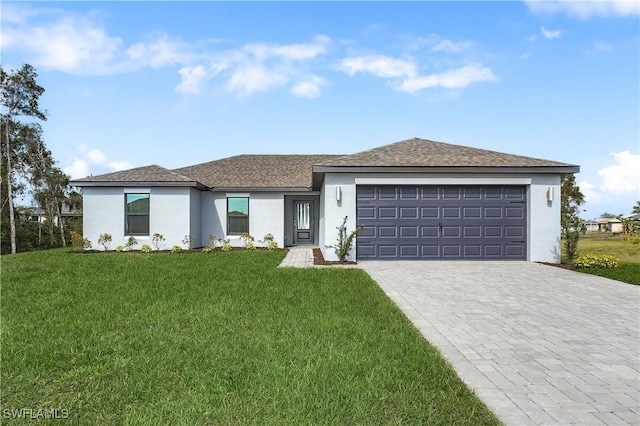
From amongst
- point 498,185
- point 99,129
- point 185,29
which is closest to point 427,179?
point 498,185

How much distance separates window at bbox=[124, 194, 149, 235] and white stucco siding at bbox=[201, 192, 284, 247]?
272 centimetres

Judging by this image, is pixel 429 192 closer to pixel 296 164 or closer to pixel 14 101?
pixel 296 164

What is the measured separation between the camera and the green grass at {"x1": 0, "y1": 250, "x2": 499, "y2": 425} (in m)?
3.06

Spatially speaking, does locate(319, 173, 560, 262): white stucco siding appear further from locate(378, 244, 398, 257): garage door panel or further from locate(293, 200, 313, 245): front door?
locate(293, 200, 313, 245): front door

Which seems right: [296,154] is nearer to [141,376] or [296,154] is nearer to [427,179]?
[427,179]

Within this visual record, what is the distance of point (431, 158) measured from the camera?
14016 millimetres

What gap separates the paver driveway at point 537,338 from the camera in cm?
329

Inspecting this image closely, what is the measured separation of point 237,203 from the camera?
19266 mm

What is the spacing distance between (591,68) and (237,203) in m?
15.2

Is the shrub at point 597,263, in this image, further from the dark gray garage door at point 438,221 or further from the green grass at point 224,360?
the green grass at point 224,360

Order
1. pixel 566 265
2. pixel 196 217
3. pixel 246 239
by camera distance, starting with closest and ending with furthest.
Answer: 1. pixel 566 265
2. pixel 196 217
3. pixel 246 239

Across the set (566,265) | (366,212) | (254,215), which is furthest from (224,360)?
(254,215)

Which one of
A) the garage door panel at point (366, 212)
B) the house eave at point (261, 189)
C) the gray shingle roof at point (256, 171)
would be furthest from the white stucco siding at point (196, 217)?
the garage door panel at point (366, 212)

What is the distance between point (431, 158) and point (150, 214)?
39.8 ft
